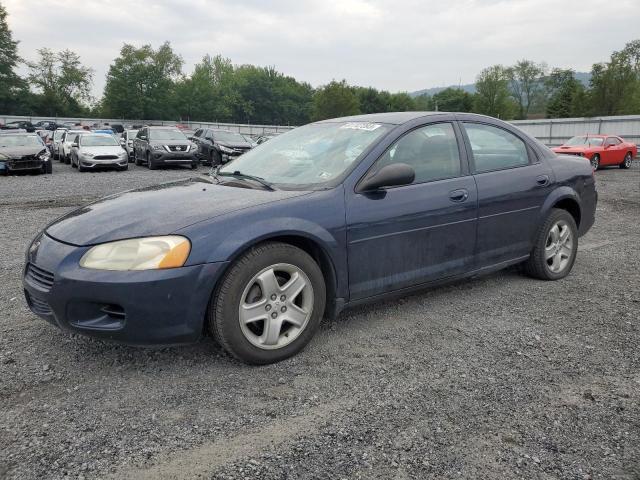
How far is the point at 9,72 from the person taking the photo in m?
69.6

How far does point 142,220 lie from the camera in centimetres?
299

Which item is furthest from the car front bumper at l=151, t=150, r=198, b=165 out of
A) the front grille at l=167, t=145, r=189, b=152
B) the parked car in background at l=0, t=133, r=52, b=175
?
the parked car in background at l=0, t=133, r=52, b=175

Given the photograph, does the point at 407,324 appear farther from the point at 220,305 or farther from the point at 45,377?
the point at 45,377

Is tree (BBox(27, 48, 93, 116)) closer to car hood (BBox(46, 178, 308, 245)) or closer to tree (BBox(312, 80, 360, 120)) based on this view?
tree (BBox(312, 80, 360, 120))

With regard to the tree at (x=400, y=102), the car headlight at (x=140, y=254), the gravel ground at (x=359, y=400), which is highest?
the tree at (x=400, y=102)

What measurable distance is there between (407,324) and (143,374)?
1856mm

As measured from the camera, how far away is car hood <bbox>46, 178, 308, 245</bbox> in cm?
291

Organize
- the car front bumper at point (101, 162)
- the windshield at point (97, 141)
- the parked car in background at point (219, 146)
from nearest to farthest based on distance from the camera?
the car front bumper at point (101, 162) < the windshield at point (97, 141) < the parked car in background at point (219, 146)

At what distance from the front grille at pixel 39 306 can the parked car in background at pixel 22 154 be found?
14615 millimetres

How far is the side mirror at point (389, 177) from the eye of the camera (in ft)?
11.1

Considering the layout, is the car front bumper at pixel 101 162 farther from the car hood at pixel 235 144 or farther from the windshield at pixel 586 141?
the windshield at pixel 586 141

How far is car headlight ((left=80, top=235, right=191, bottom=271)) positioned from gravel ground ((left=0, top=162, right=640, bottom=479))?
681mm

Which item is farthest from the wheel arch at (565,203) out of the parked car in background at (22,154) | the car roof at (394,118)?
the parked car in background at (22,154)

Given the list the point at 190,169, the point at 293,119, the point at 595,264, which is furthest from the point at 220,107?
the point at 595,264
